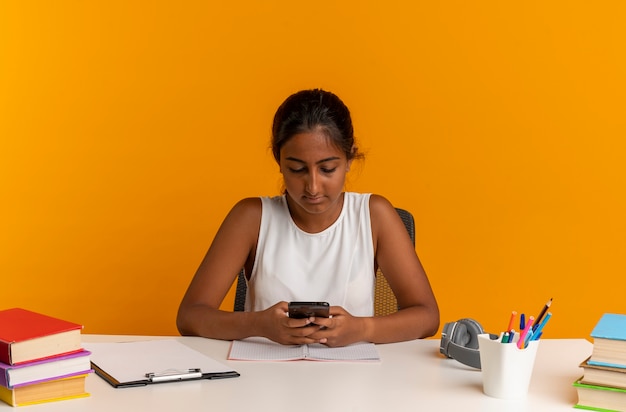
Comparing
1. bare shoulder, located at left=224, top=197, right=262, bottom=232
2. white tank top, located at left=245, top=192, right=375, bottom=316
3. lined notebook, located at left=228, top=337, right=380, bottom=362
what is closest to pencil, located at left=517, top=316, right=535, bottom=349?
lined notebook, located at left=228, top=337, right=380, bottom=362

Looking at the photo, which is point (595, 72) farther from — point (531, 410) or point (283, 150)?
point (531, 410)

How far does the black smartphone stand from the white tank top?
0.49 m

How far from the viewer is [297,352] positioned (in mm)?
2180

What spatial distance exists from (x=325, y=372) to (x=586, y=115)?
92.5 inches

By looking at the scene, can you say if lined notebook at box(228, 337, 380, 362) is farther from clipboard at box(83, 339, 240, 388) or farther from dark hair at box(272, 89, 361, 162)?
dark hair at box(272, 89, 361, 162)

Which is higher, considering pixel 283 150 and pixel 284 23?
pixel 284 23

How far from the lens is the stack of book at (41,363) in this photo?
175 centimetres

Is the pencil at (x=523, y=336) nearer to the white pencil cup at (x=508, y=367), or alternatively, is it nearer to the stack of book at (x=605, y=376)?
the white pencil cup at (x=508, y=367)

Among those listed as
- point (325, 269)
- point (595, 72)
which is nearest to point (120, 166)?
point (325, 269)

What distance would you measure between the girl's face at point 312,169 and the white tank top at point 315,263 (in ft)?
0.74

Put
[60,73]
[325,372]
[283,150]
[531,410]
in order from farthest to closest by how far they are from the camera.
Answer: [60,73] → [283,150] → [325,372] → [531,410]

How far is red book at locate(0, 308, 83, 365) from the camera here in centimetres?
175

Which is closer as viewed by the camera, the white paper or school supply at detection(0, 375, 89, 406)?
school supply at detection(0, 375, 89, 406)

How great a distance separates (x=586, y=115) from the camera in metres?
3.89
